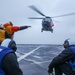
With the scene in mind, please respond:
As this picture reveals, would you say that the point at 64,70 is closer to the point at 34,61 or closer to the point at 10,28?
the point at 10,28

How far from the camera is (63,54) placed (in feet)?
19.3

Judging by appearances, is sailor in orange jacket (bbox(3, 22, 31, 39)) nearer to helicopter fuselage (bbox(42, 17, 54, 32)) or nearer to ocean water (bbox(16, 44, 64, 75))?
ocean water (bbox(16, 44, 64, 75))

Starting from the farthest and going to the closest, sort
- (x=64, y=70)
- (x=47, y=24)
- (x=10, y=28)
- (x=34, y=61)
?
(x=47, y=24), (x=34, y=61), (x=10, y=28), (x=64, y=70)

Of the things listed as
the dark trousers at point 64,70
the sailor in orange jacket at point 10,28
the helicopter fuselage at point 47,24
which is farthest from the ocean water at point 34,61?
the helicopter fuselage at point 47,24

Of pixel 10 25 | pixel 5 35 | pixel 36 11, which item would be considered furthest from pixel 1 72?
pixel 36 11

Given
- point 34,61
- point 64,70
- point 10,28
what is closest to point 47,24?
point 34,61

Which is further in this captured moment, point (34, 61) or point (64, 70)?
point (34, 61)

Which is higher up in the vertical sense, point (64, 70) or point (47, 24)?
point (64, 70)

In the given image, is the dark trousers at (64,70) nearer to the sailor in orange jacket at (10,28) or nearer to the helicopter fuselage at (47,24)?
the sailor in orange jacket at (10,28)

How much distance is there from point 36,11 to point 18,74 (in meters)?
59.6

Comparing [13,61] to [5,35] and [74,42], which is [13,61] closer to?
[74,42]

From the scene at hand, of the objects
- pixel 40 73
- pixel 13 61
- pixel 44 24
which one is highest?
pixel 13 61

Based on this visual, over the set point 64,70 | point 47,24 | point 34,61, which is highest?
point 64,70

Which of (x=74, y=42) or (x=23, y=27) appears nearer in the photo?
(x=74, y=42)
